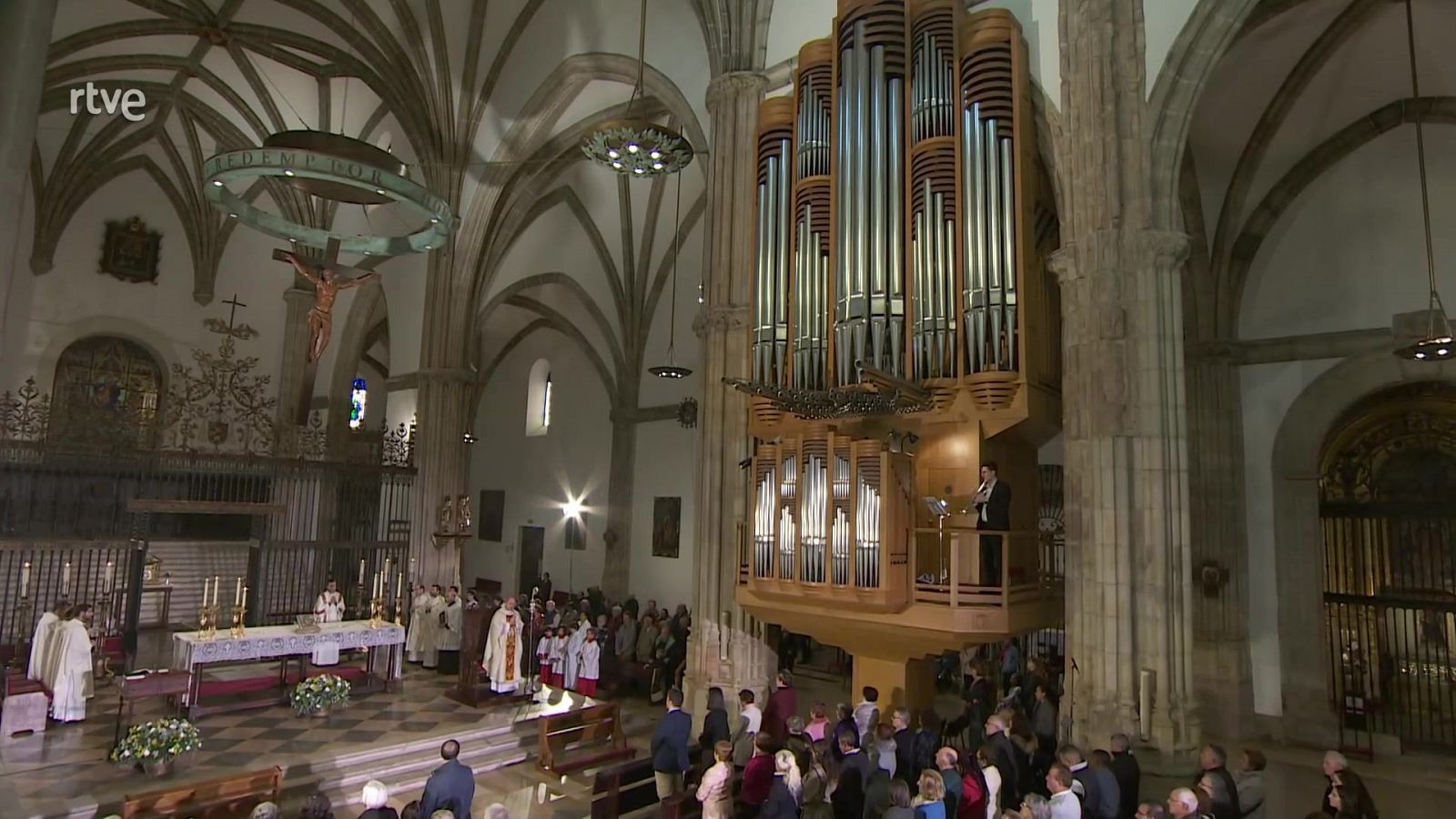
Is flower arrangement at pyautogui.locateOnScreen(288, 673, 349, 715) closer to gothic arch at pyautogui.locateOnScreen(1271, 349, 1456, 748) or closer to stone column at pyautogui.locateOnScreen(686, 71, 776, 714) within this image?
stone column at pyautogui.locateOnScreen(686, 71, 776, 714)

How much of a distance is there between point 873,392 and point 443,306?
1160 cm

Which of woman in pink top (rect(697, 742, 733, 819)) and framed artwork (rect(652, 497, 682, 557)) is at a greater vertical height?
framed artwork (rect(652, 497, 682, 557))

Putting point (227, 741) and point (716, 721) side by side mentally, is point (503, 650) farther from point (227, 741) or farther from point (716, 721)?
point (716, 721)

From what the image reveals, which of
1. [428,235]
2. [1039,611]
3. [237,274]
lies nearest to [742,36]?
[428,235]

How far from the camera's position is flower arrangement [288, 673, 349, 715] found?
10172 mm

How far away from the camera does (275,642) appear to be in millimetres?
10633

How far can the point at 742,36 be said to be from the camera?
11.8 m

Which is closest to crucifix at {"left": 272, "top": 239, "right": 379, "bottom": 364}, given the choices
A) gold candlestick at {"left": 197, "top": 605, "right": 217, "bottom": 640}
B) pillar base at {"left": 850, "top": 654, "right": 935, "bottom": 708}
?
gold candlestick at {"left": 197, "top": 605, "right": 217, "bottom": 640}

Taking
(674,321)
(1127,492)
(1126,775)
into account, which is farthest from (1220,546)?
(674,321)

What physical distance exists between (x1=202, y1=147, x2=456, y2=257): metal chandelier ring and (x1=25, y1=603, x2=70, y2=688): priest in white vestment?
5.23 metres

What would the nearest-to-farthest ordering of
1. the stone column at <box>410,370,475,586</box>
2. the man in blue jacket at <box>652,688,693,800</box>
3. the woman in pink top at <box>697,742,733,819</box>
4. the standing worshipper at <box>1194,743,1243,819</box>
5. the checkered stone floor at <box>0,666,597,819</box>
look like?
the standing worshipper at <box>1194,743,1243,819</box> < the woman in pink top at <box>697,742,733,819</box> < the man in blue jacket at <box>652,688,693,800</box> < the checkered stone floor at <box>0,666,597,819</box> < the stone column at <box>410,370,475,586</box>

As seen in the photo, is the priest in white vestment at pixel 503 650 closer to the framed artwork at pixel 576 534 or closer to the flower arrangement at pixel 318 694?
the flower arrangement at pixel 318 694

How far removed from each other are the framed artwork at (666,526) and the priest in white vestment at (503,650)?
8.19 m

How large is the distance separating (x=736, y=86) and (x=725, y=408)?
4440mm
